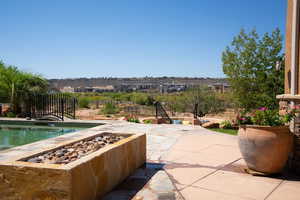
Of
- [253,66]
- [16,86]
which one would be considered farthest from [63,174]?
[16,86]

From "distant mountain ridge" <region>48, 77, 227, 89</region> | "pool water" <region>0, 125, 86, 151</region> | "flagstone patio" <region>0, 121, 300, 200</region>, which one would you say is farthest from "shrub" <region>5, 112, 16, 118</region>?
"distant mountain ridge" <region>48, 77, 227, 89</region>

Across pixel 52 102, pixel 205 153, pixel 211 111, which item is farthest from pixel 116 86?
pixel 205 153

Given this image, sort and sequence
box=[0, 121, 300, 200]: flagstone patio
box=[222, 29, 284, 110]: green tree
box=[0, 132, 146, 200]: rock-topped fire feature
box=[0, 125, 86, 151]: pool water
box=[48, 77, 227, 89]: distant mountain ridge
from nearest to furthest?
box=[0, 132, 146, 200]: rock-topped fire feature, box=[0, 121, 300, 200]: flagstone patio, box=[0, 125, 86, 151]: pool water, box=[222, 29, 284, 110]: green tree, box=[48, 77, 227, 89]: distant mountain ridge

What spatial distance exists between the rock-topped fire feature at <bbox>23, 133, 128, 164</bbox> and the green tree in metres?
7.77

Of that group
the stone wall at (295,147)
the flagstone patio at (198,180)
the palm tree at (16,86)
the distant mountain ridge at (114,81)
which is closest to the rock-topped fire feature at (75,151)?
the flagstone patio at (198,180)

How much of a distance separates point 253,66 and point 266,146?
26.6ft

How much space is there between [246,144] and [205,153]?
173cm

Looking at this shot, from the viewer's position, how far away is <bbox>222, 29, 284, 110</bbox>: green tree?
34.2 ft

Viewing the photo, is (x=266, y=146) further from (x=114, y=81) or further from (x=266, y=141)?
(x=114, y=81)

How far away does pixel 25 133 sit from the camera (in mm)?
9375

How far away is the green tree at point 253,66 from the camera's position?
34.2 ft

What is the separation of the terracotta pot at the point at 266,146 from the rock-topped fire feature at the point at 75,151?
203cm

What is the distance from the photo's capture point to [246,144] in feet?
12.0

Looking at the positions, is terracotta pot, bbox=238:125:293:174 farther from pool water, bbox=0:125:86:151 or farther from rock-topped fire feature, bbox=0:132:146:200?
pool water, bbox=0:125:86:151
